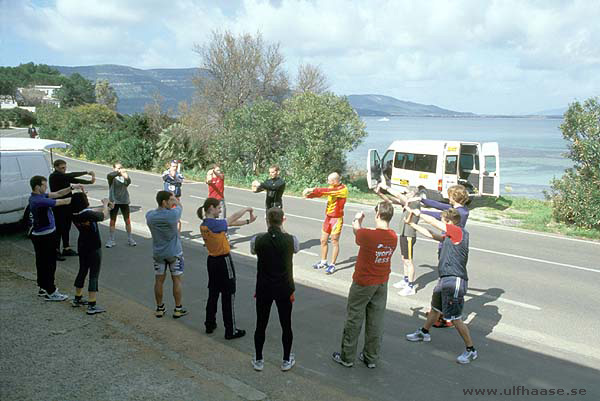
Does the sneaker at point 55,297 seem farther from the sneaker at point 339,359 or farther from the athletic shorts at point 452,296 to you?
the athletic shorts at point 452,296

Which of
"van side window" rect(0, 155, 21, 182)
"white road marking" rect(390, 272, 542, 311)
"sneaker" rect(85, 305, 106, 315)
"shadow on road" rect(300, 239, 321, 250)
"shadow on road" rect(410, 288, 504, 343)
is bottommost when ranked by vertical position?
"white road marking" rect(390, 272, 542, 311)

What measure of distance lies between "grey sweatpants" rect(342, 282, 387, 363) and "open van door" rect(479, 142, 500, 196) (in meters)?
13.7

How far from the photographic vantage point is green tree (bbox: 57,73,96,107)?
344 ft

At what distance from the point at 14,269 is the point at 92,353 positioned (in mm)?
4342

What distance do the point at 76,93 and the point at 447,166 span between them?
114 metres

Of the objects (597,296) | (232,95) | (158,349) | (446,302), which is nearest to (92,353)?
(158,349)

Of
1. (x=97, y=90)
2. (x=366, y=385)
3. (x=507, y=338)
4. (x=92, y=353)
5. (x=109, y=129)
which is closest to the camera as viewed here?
(x=366, y=385)

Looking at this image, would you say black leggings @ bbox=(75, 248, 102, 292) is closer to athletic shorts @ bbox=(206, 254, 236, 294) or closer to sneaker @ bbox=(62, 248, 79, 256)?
athletic shorts @ bbox=(206, 254, 236, 294)

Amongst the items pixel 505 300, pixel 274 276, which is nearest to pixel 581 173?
pixel 505 300

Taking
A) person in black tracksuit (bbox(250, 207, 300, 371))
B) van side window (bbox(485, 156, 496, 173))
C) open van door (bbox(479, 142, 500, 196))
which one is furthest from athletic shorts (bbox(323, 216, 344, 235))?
van side window (bbox(485, 156, 496, 173))

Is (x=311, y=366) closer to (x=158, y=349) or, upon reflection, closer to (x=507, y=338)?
(x=158, y=349)

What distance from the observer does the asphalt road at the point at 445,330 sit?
17.1 ft

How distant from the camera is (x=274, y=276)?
5.04 m

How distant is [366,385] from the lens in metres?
4.99
